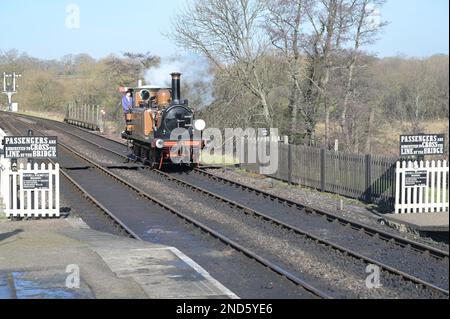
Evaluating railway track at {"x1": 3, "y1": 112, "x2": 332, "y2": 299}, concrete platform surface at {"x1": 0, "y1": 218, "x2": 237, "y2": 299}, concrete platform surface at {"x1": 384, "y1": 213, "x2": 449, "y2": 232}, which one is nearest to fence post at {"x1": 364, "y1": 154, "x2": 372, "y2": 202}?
concrete platform surface at {"x1": 384, "y1": 213, "x2": 449, "y2": 232}

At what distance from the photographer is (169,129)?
22.3 m

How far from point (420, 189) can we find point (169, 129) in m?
11.1

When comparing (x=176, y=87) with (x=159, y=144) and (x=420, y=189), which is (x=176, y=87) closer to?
(x=159, y=144)

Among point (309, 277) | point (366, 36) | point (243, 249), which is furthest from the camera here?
point (366, 36)

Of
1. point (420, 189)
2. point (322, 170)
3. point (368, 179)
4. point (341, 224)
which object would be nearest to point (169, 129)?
point (322, 170)

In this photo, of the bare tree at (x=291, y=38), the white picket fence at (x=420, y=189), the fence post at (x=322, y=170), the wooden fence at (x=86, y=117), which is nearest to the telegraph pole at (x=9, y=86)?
the wooden fence at (x=86, y=117)

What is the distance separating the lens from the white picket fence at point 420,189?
13133 millimetres

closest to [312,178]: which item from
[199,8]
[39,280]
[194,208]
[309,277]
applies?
[194,208]

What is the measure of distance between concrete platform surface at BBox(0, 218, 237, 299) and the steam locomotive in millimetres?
10473

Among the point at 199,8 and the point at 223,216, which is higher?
the point at 199,8

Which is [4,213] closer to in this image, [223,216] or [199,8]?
[223,216]

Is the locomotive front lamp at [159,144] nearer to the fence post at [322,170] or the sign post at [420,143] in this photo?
the fence post at [322,170]

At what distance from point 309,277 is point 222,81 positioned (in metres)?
22.5

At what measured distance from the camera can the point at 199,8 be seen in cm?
3075
